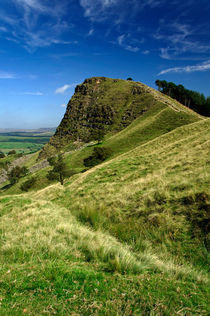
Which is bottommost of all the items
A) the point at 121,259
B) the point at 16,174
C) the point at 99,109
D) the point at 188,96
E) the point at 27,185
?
the point at 16,174

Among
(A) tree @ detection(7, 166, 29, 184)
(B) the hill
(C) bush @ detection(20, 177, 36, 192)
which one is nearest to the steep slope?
(A) tree @ detection(7, 166, 29, 184)

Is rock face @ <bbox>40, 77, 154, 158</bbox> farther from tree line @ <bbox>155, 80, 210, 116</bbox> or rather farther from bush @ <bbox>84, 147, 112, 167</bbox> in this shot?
bush @ <bbox>84, 147, 112, 167</bbox>

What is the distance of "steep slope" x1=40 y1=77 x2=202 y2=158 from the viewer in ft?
268

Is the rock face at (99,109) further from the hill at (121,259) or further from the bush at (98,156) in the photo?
the hill at (121,259)

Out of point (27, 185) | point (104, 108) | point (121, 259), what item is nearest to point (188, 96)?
point (104, 108)

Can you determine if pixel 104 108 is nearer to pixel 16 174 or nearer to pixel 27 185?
pixel 16 174

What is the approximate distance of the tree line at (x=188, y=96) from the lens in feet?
311

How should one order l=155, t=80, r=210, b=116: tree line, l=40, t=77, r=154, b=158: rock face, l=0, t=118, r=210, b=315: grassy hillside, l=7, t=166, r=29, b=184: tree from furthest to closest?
l=155, t=80, r=210, b=116: tree line → l=40, t=77, r=154, b=158: rock face → l=7, t=166, r=29, b=184: tree → l=0, t=118, r=210, b=315: grassy hillside

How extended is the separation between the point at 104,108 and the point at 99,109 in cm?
375

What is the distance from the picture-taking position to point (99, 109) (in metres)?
99.5

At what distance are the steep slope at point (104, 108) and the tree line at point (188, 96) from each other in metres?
16.8

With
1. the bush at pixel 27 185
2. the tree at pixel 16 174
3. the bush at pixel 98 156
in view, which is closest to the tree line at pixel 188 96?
the bush at pixel 98 156

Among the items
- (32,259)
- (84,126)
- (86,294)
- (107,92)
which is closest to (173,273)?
(86,294)

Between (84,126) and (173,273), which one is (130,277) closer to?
(173,273)
